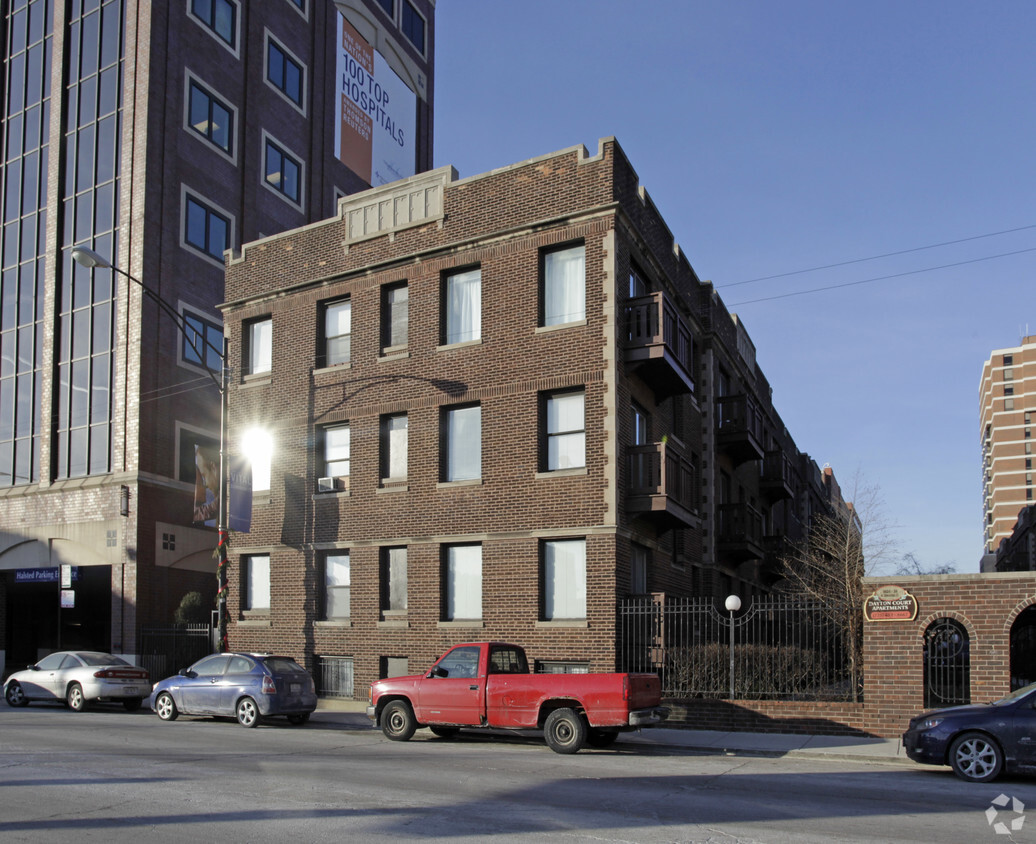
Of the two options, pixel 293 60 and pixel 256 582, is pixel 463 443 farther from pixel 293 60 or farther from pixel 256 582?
pixel 293 60

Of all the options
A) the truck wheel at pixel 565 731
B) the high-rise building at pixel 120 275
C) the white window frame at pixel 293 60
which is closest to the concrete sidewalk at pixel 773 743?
the truck wheel at pixel 565 731

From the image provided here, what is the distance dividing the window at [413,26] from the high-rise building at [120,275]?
1221cm

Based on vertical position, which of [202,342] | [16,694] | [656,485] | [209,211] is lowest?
[16,694]

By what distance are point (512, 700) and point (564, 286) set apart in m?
9.77

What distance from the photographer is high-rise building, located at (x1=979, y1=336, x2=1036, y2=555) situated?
135 meters

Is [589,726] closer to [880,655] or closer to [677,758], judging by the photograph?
[677,758]

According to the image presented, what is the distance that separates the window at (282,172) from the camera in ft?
129

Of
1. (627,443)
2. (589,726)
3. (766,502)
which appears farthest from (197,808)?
(766,502)

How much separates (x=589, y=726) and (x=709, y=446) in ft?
48.5

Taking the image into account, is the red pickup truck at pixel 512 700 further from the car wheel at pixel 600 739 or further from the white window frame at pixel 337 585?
the white window frame at pixel 337 585

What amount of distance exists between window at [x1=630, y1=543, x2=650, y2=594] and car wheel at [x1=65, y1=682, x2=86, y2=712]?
13.0 metres

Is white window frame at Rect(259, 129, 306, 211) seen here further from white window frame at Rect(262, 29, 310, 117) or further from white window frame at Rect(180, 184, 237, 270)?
white window frame at Rect(180, 184, 237, 270)

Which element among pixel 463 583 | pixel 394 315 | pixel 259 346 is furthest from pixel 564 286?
pixel 259 346

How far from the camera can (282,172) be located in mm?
40156
